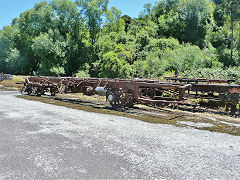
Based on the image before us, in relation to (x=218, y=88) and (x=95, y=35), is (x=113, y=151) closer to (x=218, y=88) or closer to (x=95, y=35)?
(x=218, y=88)

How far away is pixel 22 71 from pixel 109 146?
46.0 m

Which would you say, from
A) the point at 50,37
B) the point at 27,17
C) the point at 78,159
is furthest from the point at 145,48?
the point at 27,17

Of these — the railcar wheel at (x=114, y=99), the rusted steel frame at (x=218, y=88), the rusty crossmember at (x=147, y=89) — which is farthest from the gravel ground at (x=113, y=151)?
the rusted steel frame at (x=218, y=88)

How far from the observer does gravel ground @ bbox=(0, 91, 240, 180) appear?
342 cm

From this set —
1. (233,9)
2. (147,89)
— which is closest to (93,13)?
(233,9)

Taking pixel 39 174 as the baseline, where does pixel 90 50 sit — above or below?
above

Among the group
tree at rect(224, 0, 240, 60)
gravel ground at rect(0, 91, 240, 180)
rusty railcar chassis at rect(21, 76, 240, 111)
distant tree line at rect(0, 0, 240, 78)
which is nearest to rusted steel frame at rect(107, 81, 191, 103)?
rusty railcar chassis at rect(21, 76, 240, 111)

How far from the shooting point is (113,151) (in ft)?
14.0

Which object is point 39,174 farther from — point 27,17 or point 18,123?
point 27,17

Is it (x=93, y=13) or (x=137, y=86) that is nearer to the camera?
(x=137, y=86)

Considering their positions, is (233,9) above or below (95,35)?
above

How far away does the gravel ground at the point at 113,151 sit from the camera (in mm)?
3424

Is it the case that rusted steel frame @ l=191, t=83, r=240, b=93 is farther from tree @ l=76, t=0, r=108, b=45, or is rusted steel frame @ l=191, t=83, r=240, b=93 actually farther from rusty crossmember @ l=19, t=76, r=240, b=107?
tree @ l=76, t=0, r=108, b=45

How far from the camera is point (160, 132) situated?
18.3 feet
